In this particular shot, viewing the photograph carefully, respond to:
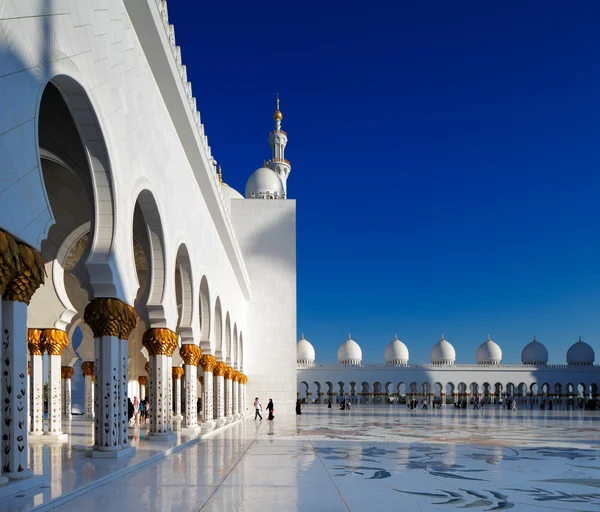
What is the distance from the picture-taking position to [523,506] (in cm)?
444

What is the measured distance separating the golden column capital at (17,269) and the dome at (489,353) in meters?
38.9

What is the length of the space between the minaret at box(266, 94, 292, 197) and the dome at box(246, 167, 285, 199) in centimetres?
268

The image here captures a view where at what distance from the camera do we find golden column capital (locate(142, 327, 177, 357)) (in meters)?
9.12

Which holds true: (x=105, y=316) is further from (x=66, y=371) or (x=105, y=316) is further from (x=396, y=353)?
(x=396, y=353)

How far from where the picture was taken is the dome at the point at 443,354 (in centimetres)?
→ 4059

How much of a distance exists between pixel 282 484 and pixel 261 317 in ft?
64.1

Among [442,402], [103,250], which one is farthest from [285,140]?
[103,250]

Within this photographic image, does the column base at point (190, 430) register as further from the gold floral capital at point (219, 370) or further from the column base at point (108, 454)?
the column base at point (108, 454)

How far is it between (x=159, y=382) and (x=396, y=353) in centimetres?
3278

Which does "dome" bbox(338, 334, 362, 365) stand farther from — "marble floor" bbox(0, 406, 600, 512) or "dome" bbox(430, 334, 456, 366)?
"marble floor" bbox(0, 406, 600, 512)

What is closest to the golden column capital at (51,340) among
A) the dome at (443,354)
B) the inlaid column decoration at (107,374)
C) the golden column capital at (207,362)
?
the golden column capital at (207,362)

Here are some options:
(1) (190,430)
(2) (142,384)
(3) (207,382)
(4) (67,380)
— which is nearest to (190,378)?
(1) (190,430)

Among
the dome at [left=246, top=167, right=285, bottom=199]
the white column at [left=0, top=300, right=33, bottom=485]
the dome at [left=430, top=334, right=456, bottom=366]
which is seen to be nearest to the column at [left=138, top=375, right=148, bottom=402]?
the dome at [left=246, top=167, right=285, bottom=199]

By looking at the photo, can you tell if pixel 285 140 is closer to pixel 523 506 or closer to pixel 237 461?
pixel 237 461
